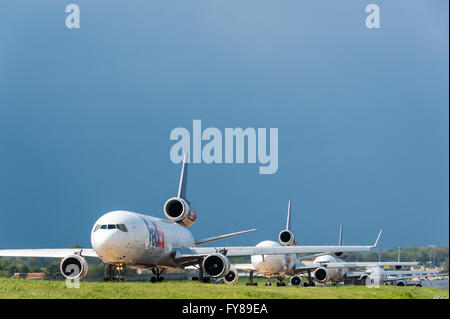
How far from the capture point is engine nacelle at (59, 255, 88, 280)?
97.1ft

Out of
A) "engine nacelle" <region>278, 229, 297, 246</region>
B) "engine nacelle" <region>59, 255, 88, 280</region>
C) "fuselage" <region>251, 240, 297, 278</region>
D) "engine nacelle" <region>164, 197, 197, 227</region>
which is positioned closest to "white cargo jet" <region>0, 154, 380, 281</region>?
"engine nacelle" <region>59, 255, 88, 280</region>

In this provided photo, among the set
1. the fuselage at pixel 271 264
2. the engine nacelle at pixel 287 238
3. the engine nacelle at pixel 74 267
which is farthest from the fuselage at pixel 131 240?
the engine nacelle at pixel 287 238

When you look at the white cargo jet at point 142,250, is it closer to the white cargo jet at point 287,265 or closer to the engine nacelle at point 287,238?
the white cargo jet at point 287,265

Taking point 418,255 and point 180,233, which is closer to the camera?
point 180,233

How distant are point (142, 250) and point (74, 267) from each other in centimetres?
503

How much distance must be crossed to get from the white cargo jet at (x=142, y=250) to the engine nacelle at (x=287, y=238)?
61.9ft

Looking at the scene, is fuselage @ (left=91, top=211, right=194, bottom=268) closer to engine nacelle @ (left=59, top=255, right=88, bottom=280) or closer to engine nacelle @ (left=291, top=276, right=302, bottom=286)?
engine nacelle @ (left=59, top=255, right=88, bottom=280)

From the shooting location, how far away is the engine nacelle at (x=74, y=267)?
1165 inches

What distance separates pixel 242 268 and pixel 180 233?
20329 millimetres

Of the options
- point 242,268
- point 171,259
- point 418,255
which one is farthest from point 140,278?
point 418,255

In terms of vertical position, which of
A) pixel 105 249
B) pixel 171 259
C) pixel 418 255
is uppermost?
pixel 105 249

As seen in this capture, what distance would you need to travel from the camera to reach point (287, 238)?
64.7 metres
